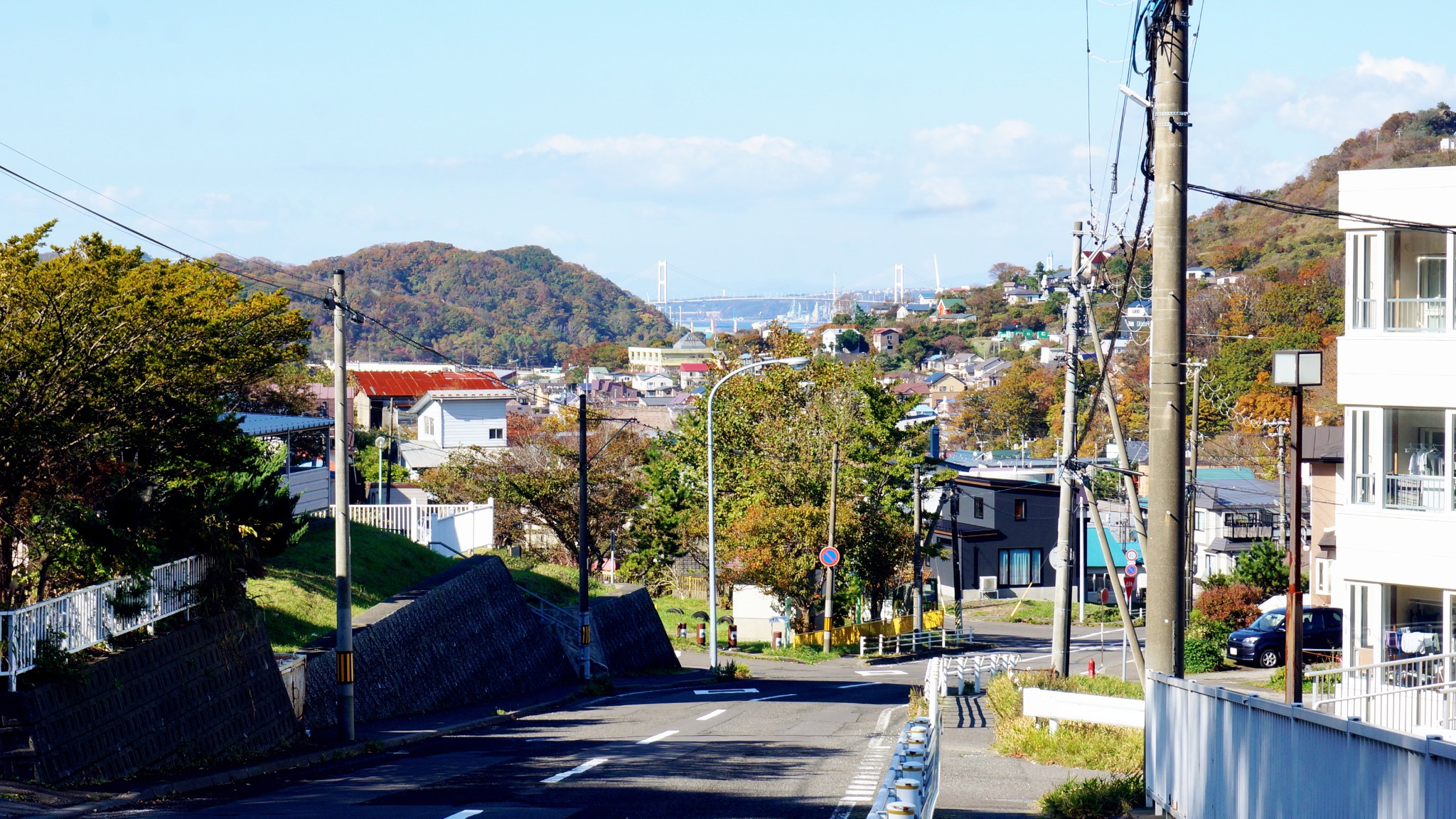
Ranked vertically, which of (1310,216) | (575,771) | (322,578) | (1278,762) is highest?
(1310,216)

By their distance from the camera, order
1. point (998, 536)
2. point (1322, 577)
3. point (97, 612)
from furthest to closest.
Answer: point (998, 536) < point (1322, 577) < point (97, 612)

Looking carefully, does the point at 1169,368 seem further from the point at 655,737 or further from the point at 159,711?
the point at 159,711

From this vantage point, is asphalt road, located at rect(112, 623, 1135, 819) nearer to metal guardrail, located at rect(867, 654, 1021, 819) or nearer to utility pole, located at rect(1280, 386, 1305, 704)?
metal guardrail, located at rect(867, 654, 1021, 819)

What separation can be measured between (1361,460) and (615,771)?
13.7 meters

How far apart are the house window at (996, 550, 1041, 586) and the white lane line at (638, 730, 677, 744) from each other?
5312cm

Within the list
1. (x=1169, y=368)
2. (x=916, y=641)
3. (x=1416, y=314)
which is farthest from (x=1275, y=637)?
(x=1169, y=368)

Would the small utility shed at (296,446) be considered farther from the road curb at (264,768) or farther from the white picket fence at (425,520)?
the road curb at (264,768)

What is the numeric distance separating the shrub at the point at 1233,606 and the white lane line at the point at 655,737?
28378 millimetres

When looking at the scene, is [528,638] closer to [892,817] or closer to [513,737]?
[513,737]

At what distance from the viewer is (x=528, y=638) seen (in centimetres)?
3195

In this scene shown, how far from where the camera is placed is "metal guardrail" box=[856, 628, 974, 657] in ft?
166

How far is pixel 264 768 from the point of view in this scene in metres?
16.8

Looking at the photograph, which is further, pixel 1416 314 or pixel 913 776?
pixel 1416 314

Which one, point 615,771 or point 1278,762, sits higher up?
point 1278,762
